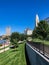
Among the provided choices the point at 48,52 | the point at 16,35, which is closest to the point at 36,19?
the point at 16,35

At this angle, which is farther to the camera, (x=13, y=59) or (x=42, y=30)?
(x=42, y=30)

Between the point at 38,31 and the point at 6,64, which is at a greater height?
the point at 38,31

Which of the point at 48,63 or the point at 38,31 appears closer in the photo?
the point at 48,63

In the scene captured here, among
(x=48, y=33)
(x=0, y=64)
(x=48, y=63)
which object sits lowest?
(x=0, y=64)

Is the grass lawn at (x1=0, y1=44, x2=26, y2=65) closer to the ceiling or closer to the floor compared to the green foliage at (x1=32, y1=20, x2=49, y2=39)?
closer to the floor

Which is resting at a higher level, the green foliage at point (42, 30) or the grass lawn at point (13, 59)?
the green foliage at point (42, 30)

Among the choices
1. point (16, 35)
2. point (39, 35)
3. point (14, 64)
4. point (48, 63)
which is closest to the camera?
point (48, 63)

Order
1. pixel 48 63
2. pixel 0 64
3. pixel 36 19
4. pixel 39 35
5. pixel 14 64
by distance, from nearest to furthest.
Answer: pixel 48 63
pixel 14 64
pixel 0 64
pixel 39 35
pixel 36 19

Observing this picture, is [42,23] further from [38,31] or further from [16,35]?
[16,35]

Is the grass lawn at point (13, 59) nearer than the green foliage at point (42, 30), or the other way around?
the grass lawn at point (13, 59)

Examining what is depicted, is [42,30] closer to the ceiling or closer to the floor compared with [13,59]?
closer to the ceiling

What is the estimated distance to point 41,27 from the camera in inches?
3337

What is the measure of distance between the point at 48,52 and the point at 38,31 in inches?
2908

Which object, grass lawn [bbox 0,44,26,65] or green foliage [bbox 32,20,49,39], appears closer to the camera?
grass lawn [bbox 0,44,26,65]
